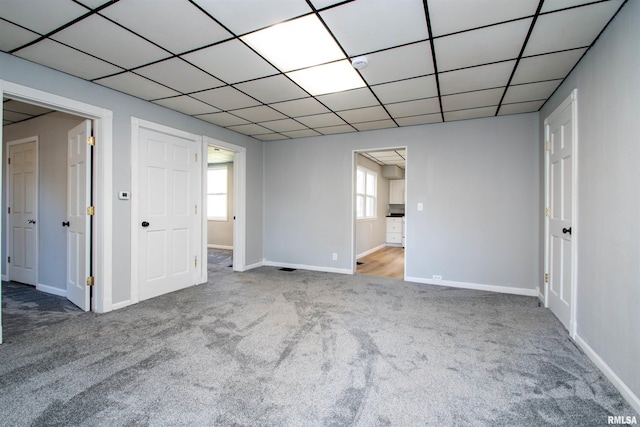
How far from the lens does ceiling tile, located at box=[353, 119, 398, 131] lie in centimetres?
448

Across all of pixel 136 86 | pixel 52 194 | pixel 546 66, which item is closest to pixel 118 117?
pixel 136 86

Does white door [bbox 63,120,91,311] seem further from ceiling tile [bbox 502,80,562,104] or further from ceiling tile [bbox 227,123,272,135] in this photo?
ceiling tile [bbox 502,80,562,104]

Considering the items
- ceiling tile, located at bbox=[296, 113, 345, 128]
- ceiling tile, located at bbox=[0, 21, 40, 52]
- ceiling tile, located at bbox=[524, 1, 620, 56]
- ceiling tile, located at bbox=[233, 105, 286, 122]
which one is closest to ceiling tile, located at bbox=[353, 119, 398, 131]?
ceiling tile, located at bbox=[296, 113, 345, 128]

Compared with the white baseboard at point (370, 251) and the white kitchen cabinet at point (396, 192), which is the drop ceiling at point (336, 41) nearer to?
the white baseboard at point (370, 251)

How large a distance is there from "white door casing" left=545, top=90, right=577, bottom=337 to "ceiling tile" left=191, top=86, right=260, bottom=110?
3263mm

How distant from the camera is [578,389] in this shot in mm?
1898

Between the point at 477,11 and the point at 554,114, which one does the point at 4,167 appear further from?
the point at 554,114

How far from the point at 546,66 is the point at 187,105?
12.6 feet

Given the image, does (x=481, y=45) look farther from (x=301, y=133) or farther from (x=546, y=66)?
(x=301, y=133)

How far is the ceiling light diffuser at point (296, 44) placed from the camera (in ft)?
7.09

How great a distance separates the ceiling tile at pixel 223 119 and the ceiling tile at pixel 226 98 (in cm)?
33

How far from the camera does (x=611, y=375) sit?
77.5 inches

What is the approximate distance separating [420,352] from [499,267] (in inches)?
98.5

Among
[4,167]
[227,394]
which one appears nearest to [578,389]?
[227,394]
